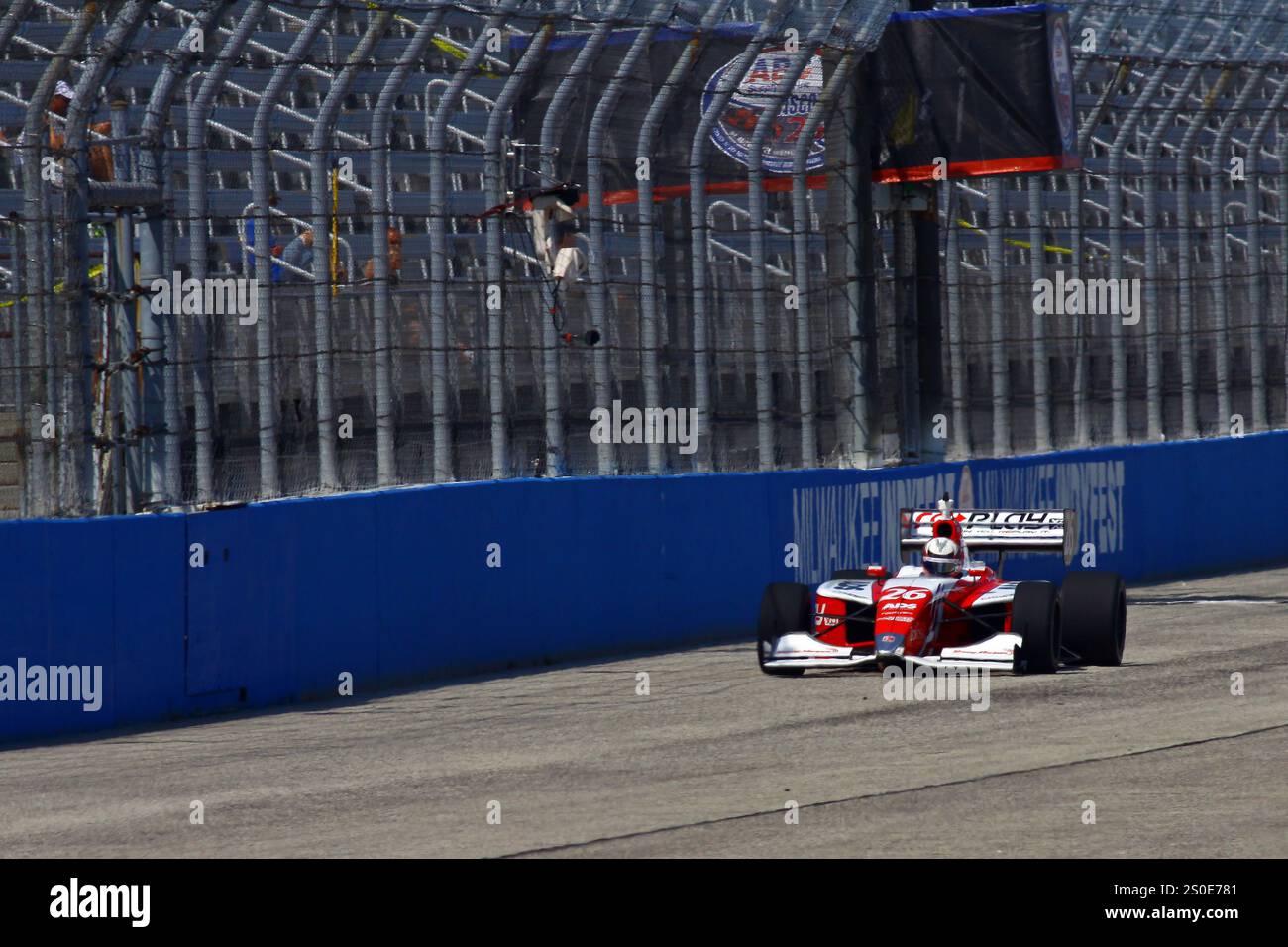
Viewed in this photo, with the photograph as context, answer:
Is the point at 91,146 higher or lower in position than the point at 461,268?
higher

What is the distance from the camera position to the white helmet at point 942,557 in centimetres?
1286

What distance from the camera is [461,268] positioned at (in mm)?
14039

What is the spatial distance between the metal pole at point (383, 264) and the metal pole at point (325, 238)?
0.28 metres

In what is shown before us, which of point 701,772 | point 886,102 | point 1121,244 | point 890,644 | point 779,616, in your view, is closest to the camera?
point 701,772

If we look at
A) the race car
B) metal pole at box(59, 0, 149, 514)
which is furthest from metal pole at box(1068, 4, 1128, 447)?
metal pole at box(59, 0, 149, 514)

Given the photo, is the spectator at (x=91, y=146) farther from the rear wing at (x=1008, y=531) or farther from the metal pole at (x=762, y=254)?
the metal pole at (x=762, y=254)

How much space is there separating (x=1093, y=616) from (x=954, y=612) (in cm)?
85

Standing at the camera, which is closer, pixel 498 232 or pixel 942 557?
pixel 942 557

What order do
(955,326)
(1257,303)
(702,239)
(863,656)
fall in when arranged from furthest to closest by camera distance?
(1257,303), (955,326), (702,239), (863,656)

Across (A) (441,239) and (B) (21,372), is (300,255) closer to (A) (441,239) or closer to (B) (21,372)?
(A) (441,239)

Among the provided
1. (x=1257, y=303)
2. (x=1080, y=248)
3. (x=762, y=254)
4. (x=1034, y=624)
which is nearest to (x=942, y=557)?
(x=1034, y=624)

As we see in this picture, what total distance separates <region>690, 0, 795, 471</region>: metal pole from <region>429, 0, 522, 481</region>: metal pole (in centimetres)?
222

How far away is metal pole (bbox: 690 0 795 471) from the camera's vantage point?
15.6 meters

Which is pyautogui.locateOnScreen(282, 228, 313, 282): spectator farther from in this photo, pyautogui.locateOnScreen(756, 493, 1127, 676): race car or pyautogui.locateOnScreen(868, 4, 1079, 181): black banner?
pyautogui.locateOnScreen(868, 4, 1079, 181): black banner
